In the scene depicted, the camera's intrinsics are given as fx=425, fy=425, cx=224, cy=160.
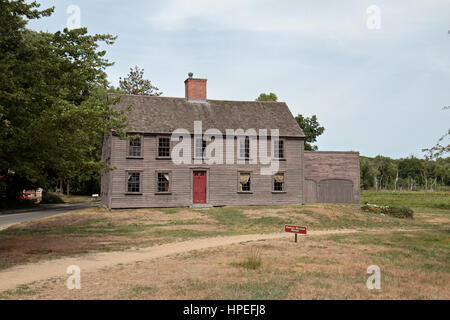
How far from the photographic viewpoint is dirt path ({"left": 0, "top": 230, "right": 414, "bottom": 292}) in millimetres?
11086

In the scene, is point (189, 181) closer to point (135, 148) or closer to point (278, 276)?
point (135, 148)

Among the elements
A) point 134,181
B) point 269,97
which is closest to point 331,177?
point 134,181

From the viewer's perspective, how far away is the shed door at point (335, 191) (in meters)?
37.2

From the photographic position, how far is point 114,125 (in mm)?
15328

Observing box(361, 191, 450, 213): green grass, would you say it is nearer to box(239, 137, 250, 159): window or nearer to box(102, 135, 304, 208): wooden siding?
box(102, 135, 304, 208): wooden siding

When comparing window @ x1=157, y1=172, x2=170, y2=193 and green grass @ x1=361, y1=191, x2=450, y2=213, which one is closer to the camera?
window @ x1=157, y1=172, x2=170, y2=193

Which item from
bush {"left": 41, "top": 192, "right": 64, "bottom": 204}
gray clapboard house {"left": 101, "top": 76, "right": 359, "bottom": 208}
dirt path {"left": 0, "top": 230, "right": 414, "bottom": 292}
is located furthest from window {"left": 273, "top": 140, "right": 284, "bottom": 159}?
bush {"left": 41, "top": 192, "right": 64, "bottom": 204}

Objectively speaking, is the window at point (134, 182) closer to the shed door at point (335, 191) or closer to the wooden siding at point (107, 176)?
the wooden siding at point (107, 176)

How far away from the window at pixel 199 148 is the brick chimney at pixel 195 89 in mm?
4625

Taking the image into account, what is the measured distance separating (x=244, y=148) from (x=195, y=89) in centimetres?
693

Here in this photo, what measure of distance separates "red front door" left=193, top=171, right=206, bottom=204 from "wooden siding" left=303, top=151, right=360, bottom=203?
30.4 ft

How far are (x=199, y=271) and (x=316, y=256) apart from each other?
14.2ft

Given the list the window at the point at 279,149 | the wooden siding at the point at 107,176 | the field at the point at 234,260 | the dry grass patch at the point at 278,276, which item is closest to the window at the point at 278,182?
the window at the point at 279,149
